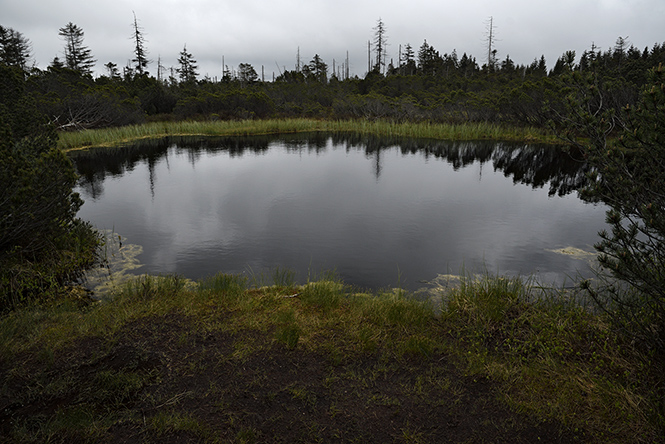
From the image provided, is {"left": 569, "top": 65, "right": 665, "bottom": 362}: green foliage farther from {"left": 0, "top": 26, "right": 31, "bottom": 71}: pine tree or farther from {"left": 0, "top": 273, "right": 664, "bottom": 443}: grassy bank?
{"left": 0, "top": 26, "right": 31, "bottom": 71}: pine tree

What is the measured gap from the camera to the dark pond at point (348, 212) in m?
5.87

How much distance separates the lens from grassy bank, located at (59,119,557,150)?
1814cm

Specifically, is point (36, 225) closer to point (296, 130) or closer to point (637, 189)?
point (637, 189)

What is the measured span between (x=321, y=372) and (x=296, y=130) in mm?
22124

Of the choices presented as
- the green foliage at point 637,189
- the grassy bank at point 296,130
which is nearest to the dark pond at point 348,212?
the green foliage at point 637,189

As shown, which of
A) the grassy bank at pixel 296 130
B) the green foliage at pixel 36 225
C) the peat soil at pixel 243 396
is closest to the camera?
the peat soil at pixel 243 396

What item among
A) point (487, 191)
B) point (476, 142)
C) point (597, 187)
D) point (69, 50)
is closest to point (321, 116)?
point (476, 142)

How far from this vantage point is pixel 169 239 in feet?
22.5

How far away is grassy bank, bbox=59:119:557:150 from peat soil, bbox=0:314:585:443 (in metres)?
16.6

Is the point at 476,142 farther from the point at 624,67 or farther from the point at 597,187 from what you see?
the point at 597,187

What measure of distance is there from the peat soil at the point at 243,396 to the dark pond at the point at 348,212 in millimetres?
2076

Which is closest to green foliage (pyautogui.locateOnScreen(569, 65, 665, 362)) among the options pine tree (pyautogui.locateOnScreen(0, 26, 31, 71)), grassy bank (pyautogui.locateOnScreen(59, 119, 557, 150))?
grassy bank (pyautogui.locateOnScreen(59, 119, 557, 150))

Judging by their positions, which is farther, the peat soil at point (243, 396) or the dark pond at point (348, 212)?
the dark pond at point (348, 212)

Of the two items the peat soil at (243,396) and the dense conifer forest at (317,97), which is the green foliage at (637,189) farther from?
the dense conifer forest at (317,97)
